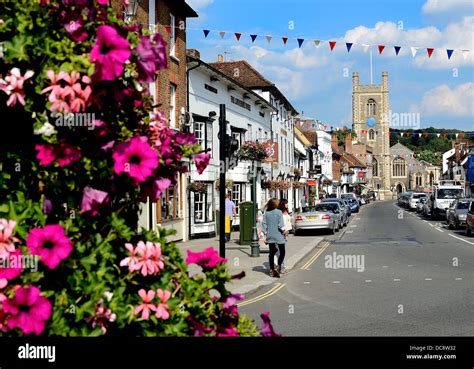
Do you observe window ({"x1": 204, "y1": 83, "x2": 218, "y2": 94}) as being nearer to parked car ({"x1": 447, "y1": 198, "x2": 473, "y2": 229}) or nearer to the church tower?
parked car ({"x1": 447, "y1": 198, "x2": 473, "y2": 229})

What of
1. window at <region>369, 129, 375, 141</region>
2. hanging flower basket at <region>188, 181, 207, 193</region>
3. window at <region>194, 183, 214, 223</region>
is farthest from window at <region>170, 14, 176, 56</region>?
window at <region>369, 129, 375, 141</region>

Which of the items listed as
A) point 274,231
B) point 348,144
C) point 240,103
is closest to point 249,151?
point 240,103

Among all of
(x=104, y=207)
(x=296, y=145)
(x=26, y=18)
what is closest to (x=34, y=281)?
(x=104, y=207)

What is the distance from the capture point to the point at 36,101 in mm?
2629

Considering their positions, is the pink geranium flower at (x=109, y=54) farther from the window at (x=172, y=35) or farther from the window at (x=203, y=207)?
the window at (x=203, y=207)

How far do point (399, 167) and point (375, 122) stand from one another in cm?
1461

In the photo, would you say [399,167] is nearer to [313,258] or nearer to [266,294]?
[313,258]

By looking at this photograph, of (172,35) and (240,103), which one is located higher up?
(172,35)

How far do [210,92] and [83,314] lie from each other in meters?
24.1

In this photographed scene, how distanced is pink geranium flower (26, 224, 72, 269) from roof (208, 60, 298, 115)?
37.2m

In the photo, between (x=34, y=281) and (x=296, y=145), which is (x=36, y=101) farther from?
(x=296, y=145)

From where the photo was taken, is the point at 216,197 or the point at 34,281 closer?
the point at 34,281

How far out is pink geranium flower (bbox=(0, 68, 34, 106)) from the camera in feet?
8.27

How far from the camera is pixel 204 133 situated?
25.3 meters
